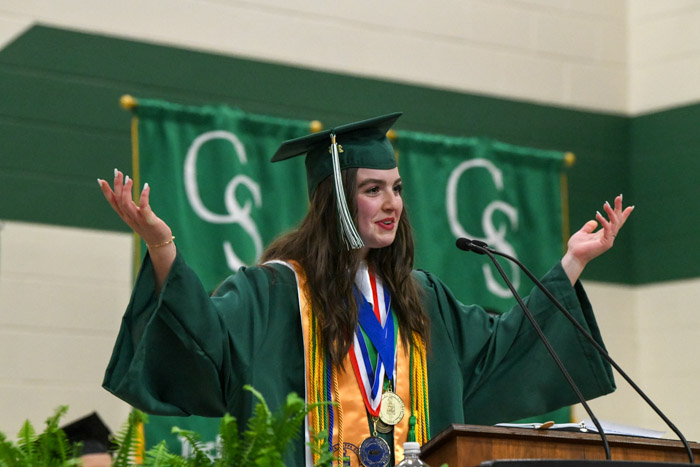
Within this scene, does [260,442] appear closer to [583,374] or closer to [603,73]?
[583,374]

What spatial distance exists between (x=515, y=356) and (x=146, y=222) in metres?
1.23

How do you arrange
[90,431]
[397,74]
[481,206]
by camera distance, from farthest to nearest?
[397,74]
[481,206]
[90,431]

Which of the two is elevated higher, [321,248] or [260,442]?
[321,248]

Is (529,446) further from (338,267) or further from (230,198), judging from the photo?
(230,198)

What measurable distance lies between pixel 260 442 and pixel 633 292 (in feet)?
18.8

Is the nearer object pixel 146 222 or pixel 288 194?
pixel 146 222

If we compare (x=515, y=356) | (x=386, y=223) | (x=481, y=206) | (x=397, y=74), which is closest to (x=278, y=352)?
(x=386, y=223)

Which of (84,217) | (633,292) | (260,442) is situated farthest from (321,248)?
(633,292)

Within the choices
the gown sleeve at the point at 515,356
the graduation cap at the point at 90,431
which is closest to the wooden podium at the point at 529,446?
the gown sleeve at the point at 515,356

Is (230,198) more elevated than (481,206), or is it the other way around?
(481,206)

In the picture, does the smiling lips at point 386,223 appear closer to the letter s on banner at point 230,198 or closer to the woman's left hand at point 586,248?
the woman's left hand at point 586,248

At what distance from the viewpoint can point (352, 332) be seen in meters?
3.11

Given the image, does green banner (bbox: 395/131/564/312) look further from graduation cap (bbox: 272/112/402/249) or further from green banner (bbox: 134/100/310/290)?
graduation cap (bbox: 272/112/402/249)

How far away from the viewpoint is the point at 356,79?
6184mm
